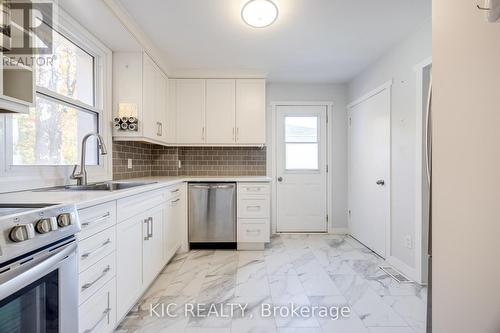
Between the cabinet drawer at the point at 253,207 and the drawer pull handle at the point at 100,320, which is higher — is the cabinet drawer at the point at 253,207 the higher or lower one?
the higher one

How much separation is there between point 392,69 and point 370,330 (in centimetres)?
252

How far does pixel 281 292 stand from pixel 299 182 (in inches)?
81.9

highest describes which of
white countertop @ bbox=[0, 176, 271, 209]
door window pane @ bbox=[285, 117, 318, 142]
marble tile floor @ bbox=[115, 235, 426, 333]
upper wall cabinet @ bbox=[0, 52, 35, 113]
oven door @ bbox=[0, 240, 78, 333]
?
door window pane @ bbox=[285, 117, 318, 142]

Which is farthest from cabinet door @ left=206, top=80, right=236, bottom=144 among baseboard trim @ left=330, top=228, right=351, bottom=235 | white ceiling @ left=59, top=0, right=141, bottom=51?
baseboard trim @ left=330, top=228, right=351, bottom=235

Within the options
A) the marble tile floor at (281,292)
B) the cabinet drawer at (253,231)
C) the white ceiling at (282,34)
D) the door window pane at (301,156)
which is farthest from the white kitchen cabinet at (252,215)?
the white ceiling at (282,34)

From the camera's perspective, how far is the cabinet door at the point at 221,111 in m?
3.47

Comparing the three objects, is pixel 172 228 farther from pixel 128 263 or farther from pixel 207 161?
pixel 207 161

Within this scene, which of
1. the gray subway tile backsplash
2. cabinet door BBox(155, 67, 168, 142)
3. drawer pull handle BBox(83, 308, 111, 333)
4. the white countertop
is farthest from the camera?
the gray subway tile backsplash

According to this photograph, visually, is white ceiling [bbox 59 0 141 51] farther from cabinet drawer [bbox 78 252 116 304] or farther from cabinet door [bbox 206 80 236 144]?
cabinet drawer [bbox 78 252 116 304]

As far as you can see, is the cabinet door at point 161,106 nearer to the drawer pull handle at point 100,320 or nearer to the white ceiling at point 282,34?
the white ceiling at point 282,34

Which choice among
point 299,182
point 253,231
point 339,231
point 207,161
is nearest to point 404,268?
point 339,231

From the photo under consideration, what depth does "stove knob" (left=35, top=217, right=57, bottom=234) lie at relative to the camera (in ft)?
2.81

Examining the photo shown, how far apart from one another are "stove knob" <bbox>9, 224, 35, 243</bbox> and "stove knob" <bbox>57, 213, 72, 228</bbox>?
0.13 metres

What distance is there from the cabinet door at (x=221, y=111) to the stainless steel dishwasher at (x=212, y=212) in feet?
2.41
